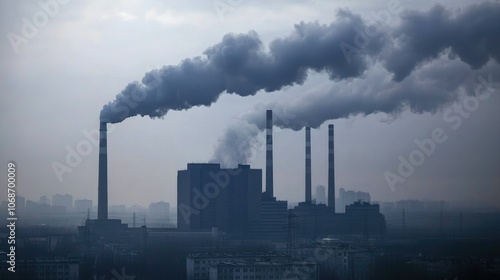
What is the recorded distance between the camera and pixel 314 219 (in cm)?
4450

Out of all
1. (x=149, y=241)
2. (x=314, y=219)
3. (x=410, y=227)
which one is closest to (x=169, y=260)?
(x=149, y=241)

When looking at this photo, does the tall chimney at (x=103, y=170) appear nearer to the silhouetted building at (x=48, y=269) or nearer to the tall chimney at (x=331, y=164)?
the silhouetted building at (x=48, y=269)

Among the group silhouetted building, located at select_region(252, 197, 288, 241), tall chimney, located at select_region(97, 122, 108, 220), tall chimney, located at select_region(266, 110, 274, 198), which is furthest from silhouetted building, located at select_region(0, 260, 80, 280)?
silhouetted building, located at select_region(252, 197, 288, 241)

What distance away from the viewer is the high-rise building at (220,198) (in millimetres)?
40562

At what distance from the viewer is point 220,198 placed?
136 ft

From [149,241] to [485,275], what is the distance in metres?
18.0

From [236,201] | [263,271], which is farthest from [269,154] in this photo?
[263,271]

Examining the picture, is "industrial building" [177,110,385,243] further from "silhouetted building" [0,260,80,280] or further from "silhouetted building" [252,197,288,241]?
"silhouetted building" [0,260,80,280]

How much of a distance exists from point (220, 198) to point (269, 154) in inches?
150

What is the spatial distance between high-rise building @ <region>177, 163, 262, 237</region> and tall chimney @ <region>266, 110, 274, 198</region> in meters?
0.64

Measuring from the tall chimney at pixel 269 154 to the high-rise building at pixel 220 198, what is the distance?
637 mm

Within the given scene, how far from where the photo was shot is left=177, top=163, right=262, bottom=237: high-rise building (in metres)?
40.6

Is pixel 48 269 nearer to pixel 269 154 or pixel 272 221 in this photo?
pixel 269 154

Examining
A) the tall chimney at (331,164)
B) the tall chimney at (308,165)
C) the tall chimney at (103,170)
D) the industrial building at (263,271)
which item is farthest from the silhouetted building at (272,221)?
the industrial building at (263,271)
